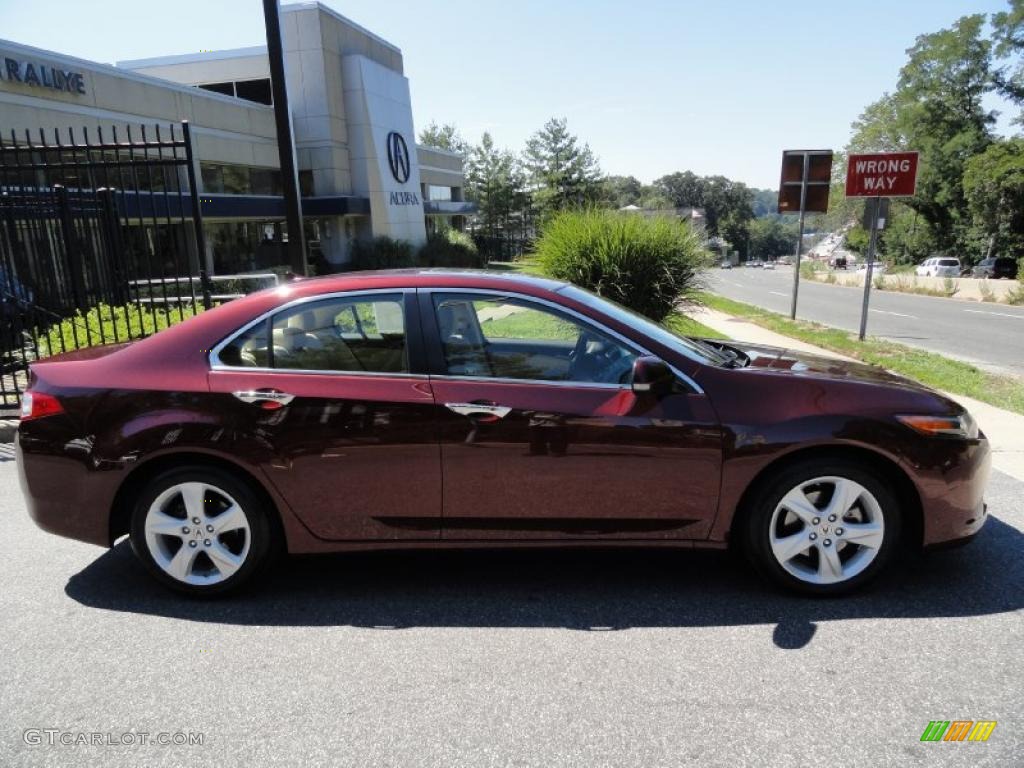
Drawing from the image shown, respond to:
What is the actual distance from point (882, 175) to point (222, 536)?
471 inches

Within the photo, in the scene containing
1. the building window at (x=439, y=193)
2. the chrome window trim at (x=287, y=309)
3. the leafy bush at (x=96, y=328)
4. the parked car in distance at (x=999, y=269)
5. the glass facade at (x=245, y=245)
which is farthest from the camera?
the building window at (x=439, y=193)

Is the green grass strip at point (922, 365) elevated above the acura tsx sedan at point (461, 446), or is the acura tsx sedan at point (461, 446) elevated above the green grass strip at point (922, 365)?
the acura tsx sedan at point (461, 446)

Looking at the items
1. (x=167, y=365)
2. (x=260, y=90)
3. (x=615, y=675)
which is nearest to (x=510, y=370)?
(x=615, y=675)

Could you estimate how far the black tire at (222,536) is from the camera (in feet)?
11.2

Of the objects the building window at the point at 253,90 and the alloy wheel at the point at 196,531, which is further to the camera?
the building window at the point at 253,90

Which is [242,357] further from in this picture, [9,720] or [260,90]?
[260,90]

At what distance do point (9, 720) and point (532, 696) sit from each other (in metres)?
1.95

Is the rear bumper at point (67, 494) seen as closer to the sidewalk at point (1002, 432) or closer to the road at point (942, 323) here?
the sidewalk at point (1002, 432)

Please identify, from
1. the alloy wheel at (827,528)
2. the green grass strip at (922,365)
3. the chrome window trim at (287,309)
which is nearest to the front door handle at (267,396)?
the chrome window trim at (287,309)

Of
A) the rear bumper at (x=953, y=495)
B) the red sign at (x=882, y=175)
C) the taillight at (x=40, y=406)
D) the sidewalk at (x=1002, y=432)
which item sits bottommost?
the sidewalk at (x=1002, y=432)

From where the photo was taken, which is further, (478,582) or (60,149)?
(60,149)

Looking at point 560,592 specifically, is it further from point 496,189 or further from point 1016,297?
point 496,189

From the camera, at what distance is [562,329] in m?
3.65

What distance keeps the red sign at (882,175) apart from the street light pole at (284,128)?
8951 millimetres
